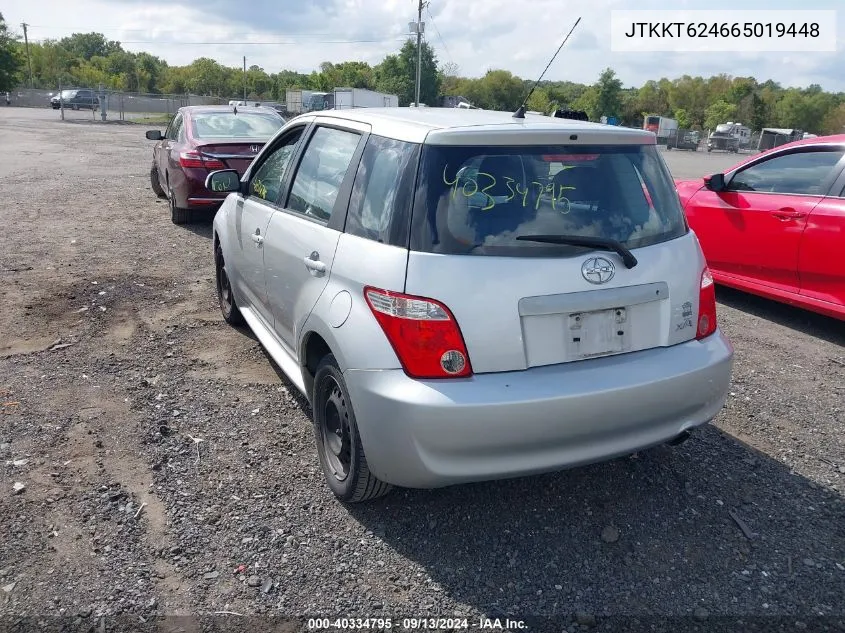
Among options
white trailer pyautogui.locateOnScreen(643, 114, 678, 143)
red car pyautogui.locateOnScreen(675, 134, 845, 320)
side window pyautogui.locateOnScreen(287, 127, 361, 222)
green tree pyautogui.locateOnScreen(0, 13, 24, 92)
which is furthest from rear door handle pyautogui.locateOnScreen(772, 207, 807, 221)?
green tree pyautogui.locateOnScreen(0, 13, 24, 92)

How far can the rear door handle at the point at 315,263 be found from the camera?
3137 millimetres

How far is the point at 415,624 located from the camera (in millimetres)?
2533

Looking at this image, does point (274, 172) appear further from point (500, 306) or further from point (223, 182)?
point (500, 306)

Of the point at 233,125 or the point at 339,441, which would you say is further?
the point at 233,125

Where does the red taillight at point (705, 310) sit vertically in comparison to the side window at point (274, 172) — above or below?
below

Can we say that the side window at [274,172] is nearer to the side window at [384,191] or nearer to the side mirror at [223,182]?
the side mirror at [223,182]

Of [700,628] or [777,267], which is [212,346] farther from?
[777,267]

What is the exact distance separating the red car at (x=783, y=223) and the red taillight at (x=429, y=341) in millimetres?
4204

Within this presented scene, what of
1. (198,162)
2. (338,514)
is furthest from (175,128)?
(338,514)

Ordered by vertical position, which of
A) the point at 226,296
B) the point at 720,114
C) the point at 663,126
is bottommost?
the point at 226,296

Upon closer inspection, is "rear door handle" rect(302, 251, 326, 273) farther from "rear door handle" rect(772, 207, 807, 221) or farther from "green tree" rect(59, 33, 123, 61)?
"green tree" rect(59, 33, 123, 61)

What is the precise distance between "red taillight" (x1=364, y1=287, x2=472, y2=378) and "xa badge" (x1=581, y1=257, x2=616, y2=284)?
59cm

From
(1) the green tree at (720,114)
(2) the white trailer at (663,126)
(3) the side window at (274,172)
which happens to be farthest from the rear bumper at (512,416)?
(1) the green tree at (720,114)

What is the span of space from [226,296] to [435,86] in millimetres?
76466
